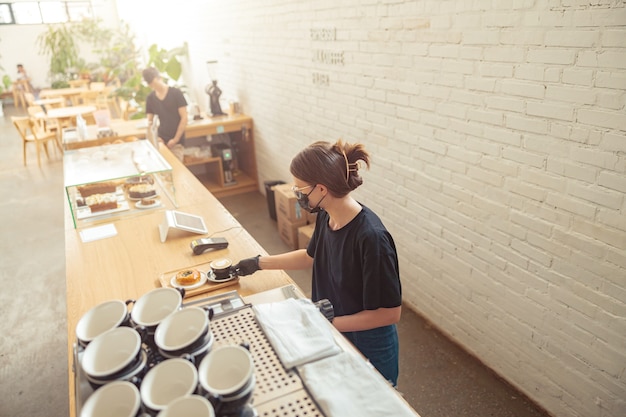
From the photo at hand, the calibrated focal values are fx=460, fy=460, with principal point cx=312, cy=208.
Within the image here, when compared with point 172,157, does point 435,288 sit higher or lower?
lower

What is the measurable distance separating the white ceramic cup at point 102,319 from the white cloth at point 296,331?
402 mm

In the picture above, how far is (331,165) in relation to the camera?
1687mm

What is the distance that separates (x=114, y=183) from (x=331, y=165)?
2077 mm

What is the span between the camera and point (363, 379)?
4.00 feet

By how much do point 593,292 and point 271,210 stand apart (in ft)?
10.9

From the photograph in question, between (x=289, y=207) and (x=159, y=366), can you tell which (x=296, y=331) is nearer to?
(x=159, y=366)

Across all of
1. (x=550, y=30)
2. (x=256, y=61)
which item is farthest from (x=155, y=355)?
(x=256, y=61)

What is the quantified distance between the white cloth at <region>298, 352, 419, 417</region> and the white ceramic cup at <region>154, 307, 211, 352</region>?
0.96 feet

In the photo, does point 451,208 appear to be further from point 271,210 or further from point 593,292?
point 271,210

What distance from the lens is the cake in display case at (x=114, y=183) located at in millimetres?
2879

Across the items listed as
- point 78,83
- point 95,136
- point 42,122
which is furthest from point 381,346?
point 78,83

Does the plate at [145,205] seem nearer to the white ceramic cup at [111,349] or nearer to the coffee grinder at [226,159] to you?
the white ceramic cup at [111,349]

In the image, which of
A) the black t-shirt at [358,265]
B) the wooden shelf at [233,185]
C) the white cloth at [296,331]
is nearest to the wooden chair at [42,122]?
the wooden shelf at [233,185]

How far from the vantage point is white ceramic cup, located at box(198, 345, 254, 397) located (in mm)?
1089
